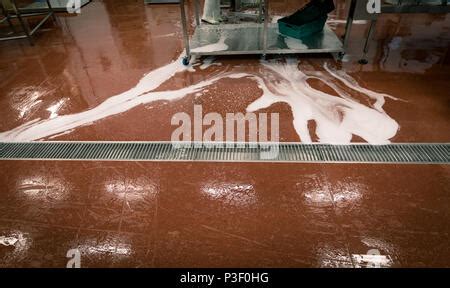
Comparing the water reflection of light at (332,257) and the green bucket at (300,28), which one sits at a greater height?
the green bucket at (300,28)

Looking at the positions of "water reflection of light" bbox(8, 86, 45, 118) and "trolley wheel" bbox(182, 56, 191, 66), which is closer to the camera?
"water reflection of light" bbox(8, 86, 45, 118)

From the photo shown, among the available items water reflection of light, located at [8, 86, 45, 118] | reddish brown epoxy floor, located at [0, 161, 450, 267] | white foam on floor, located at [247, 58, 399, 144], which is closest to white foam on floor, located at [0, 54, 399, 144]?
white foam on floor, located at [247, 58, 399, 144]

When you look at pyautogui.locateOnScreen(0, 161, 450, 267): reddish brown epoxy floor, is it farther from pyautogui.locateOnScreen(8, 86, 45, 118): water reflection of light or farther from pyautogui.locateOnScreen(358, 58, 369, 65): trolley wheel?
pyautogui.locateOnScreen(358, 58, 369, 65): trolley wheel

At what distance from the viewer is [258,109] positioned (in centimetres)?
224

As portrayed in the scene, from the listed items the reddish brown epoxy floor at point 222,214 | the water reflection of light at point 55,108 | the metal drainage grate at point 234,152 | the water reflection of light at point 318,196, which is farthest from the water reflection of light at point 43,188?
the water reflection of light at point 318,196

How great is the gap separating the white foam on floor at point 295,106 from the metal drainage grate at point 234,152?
4.3 inches

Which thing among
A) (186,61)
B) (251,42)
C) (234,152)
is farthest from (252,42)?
(234,152)

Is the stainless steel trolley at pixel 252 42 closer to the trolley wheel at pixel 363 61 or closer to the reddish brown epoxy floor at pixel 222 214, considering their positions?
the trolley wheel at pixel 363 61

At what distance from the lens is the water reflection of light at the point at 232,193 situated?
1541mm

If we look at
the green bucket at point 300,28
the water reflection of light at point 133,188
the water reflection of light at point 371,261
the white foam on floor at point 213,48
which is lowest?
the water reflection of light at point 371,261

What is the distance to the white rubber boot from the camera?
12.1 feet

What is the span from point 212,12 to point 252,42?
111 cm
